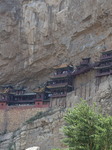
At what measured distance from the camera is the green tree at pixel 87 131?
11617mm

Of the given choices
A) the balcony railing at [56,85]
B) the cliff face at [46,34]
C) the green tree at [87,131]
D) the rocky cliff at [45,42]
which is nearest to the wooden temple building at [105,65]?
the rocky cliff at [45,42]

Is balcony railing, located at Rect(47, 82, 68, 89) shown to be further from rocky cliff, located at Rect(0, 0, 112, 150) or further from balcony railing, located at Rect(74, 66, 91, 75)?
rocky cliff, located at Rect(0, 0, 112, 150)

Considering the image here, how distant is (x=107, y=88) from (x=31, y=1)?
55.3ft

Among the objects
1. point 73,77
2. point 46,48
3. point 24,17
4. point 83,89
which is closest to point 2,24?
point 24,17

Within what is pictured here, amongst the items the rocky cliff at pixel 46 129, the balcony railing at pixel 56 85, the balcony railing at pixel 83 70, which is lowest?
the rocky cliff at pixel 46 129

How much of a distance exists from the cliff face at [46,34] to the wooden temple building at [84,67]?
976 mm

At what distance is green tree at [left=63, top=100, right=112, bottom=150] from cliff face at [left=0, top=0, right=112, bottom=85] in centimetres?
2011

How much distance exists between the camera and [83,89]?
29.3 metres

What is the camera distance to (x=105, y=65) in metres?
30.1

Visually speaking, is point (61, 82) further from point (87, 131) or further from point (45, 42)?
point (87, 131)

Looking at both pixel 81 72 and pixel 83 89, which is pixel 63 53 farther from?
pixel 83 89

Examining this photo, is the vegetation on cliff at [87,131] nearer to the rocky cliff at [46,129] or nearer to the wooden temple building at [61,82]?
the rocky cliff at [46,129]

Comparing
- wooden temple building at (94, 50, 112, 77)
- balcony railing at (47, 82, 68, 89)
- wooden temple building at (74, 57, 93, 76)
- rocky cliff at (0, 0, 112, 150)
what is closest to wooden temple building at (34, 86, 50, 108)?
balcony railing at (47, 82, 68, 89)

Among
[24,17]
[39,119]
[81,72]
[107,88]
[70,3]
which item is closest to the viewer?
[107,88]
